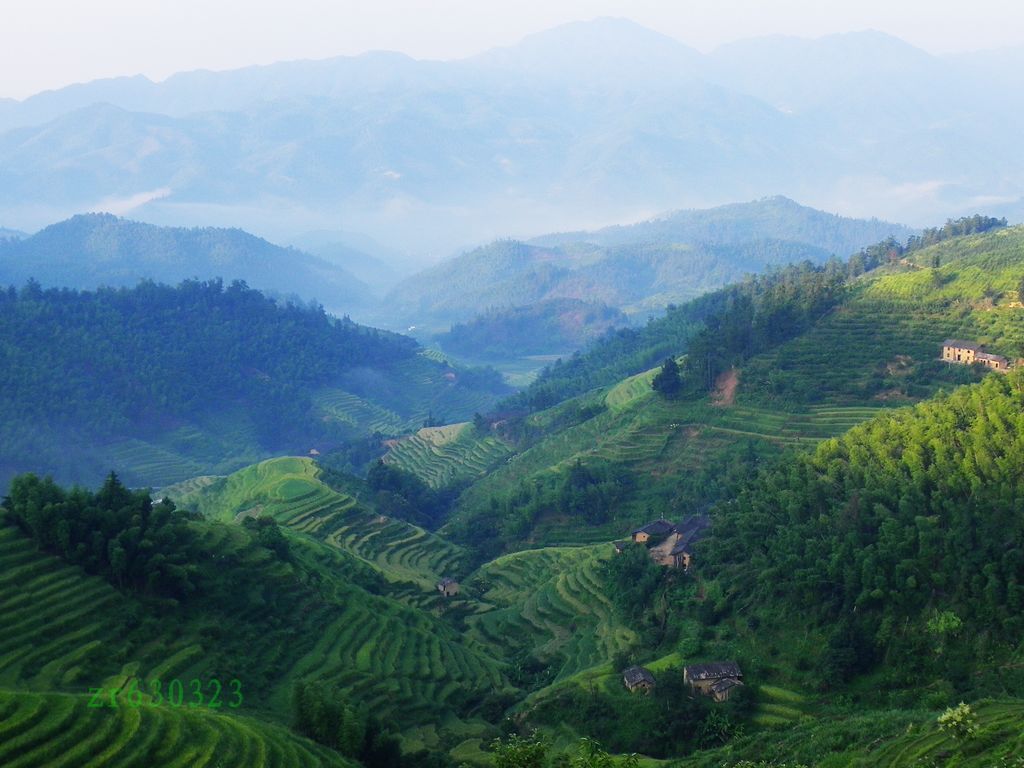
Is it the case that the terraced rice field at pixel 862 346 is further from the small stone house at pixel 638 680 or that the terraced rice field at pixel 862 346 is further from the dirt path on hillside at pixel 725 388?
the small stone house at pixel 638 680

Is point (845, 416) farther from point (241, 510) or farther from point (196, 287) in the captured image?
point (196, 287)

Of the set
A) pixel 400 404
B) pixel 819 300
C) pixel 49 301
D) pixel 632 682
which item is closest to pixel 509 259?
pixel 400 404

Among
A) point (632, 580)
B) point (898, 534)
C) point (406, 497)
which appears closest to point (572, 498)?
point (632, 580)

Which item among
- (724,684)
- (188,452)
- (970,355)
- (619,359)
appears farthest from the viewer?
(619,359)

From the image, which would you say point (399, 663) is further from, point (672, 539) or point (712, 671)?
point (672, 539)

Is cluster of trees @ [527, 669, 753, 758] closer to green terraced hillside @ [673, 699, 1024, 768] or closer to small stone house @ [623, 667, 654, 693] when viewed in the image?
small stone house @ [623, 667, 654, 693]

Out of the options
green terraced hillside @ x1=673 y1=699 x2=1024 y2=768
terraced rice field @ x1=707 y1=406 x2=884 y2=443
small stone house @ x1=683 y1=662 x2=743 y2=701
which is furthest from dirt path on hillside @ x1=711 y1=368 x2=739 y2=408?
green terraced hillside @ x1=673 y1=699 x2=1024 y2=768

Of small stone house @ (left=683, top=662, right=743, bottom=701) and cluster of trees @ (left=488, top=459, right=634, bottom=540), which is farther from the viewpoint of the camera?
cluster of trees @ (left=488, top=459, right=634, bottom=540)
